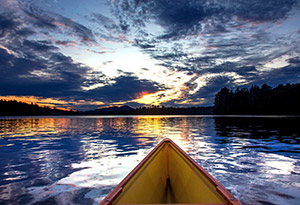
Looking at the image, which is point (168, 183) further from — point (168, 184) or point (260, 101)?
point (260, 101)

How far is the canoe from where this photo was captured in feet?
10.1

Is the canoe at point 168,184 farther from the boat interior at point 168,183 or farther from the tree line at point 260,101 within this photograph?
the tree line at point 260,101

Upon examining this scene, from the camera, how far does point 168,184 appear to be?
587cm

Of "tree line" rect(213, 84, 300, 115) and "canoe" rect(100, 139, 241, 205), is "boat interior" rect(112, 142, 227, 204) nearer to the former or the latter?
"canoe" rect(100, 139, 241, 205)

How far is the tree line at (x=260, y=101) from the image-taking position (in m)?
87.6

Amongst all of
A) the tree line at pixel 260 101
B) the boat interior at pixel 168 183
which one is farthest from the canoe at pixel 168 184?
the tree line at pixel 260 101

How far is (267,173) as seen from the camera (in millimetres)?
6852

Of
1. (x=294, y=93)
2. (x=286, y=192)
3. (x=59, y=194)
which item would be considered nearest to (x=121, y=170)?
(x=59, y=194)

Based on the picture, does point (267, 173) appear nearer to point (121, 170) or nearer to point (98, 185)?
point (121, 170)

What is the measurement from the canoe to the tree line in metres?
103

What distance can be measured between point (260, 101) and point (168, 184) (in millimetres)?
115382

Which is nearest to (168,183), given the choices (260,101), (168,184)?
(168,184)

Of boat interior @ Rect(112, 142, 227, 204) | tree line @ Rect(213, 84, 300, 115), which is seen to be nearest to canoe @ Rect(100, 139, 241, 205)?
boat interior @ Rect(112, 142, 227, 204)

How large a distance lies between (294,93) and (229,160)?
10382cm
